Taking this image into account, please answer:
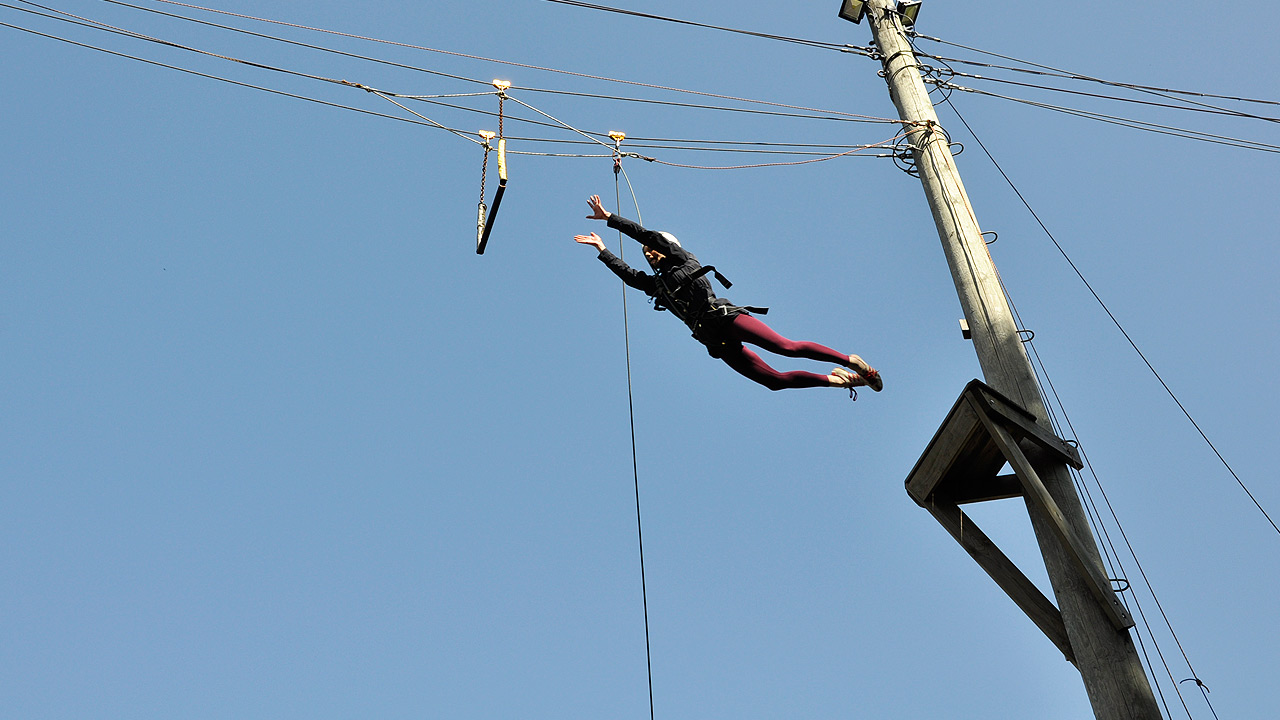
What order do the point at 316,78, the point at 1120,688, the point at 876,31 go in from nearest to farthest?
the point at 1120,688
the point at 316,78
the point at 876,31

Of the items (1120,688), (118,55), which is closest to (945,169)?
(1120,688)

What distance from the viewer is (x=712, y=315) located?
5.25 m

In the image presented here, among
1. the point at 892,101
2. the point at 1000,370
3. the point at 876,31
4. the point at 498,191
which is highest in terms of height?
the point at 876,31

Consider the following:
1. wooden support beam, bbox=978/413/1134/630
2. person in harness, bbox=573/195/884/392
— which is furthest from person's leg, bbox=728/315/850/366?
wooden support beam, bbox=978/413/1134/630

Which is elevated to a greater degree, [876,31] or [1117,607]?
[876,31]

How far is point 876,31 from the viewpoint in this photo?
6121 mm

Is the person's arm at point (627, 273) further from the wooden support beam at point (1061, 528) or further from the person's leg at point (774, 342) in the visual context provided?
the wooden support beam at point (1061, 528)

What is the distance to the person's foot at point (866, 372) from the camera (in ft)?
16.6

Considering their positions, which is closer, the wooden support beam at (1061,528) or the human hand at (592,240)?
the wooden support beam at (1061,528)

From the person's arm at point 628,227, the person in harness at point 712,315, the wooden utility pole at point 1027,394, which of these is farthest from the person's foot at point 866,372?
the person's arm at point 628,227

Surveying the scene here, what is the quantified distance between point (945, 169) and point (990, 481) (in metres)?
1.72

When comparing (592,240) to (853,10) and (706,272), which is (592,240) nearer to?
(706,272)

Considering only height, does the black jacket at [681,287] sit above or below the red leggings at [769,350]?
above

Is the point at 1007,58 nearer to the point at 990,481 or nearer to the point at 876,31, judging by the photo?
the point at 876,31
